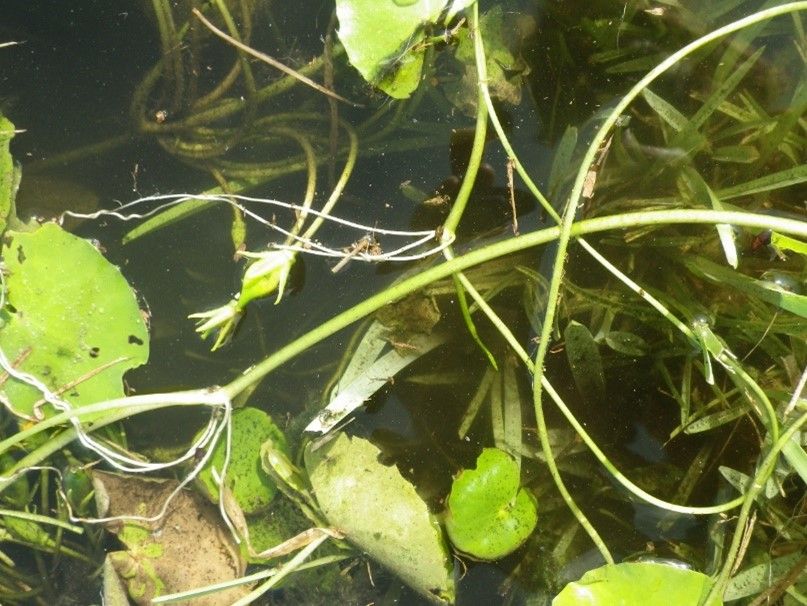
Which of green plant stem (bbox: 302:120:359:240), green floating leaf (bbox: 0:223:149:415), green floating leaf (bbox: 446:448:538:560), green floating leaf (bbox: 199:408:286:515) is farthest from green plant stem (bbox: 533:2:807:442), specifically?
green floating leaf (bbox: 0:223:149:415)

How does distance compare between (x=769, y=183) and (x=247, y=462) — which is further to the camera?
(x=247, y=462)

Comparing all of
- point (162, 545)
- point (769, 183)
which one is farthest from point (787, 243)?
point (162, 545)

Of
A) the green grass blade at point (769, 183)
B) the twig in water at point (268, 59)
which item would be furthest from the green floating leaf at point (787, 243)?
the twig in water at point (268, 59)

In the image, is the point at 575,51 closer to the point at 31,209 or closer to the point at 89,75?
the point at 89,75

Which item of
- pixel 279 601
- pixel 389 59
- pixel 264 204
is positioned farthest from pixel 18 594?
pixel 389 59

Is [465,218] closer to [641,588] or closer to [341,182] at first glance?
[341,182]

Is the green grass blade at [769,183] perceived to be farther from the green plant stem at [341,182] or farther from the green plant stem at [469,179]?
the green plant stem at [341,182]

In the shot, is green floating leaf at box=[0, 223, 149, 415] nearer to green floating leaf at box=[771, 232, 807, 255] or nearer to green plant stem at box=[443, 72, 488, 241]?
green plant stem at box=[443, 72, 488, 241]
